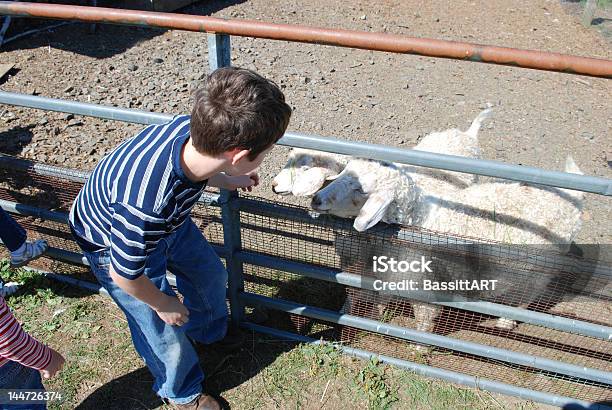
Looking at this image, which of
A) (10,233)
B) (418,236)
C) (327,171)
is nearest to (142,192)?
(418,236)

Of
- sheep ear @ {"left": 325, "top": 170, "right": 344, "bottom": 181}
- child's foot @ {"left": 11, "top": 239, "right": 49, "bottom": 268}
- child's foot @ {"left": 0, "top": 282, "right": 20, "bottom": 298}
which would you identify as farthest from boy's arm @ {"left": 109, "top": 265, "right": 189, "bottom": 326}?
child's foot @ {"left": 0, "top": 282, "right": 20, "bottom": 298}

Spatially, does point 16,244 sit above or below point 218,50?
below

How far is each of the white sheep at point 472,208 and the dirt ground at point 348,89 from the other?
3.43 ft

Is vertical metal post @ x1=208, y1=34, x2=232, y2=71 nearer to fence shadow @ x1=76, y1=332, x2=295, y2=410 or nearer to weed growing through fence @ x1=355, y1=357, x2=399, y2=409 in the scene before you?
fence shadow @ x1=76, y1=332, x2=295, y2=410

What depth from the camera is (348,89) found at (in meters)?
6.14

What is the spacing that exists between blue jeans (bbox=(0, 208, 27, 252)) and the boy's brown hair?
2.13 m

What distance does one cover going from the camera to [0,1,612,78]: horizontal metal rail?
177 centimetres

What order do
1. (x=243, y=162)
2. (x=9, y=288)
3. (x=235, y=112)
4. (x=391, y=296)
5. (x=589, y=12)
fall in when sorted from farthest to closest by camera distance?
(x=589, y=12)
(x=9, y=288)
(x=391, y=296)
(x=243, y=162)
(x=235, y=112)

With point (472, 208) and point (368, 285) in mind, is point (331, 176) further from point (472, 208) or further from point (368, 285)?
point (472, 208)

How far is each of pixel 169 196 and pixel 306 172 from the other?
1.42 meters

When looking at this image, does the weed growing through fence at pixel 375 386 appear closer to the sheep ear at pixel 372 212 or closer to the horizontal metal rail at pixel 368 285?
the horizontal metal rail at pixel 368 285

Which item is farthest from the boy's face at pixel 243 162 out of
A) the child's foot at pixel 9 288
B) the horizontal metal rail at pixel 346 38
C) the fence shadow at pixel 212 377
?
the child's foot at pixel 9 288

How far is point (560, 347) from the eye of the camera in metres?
2.94

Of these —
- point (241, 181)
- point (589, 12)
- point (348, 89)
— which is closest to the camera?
point (241, 181)
